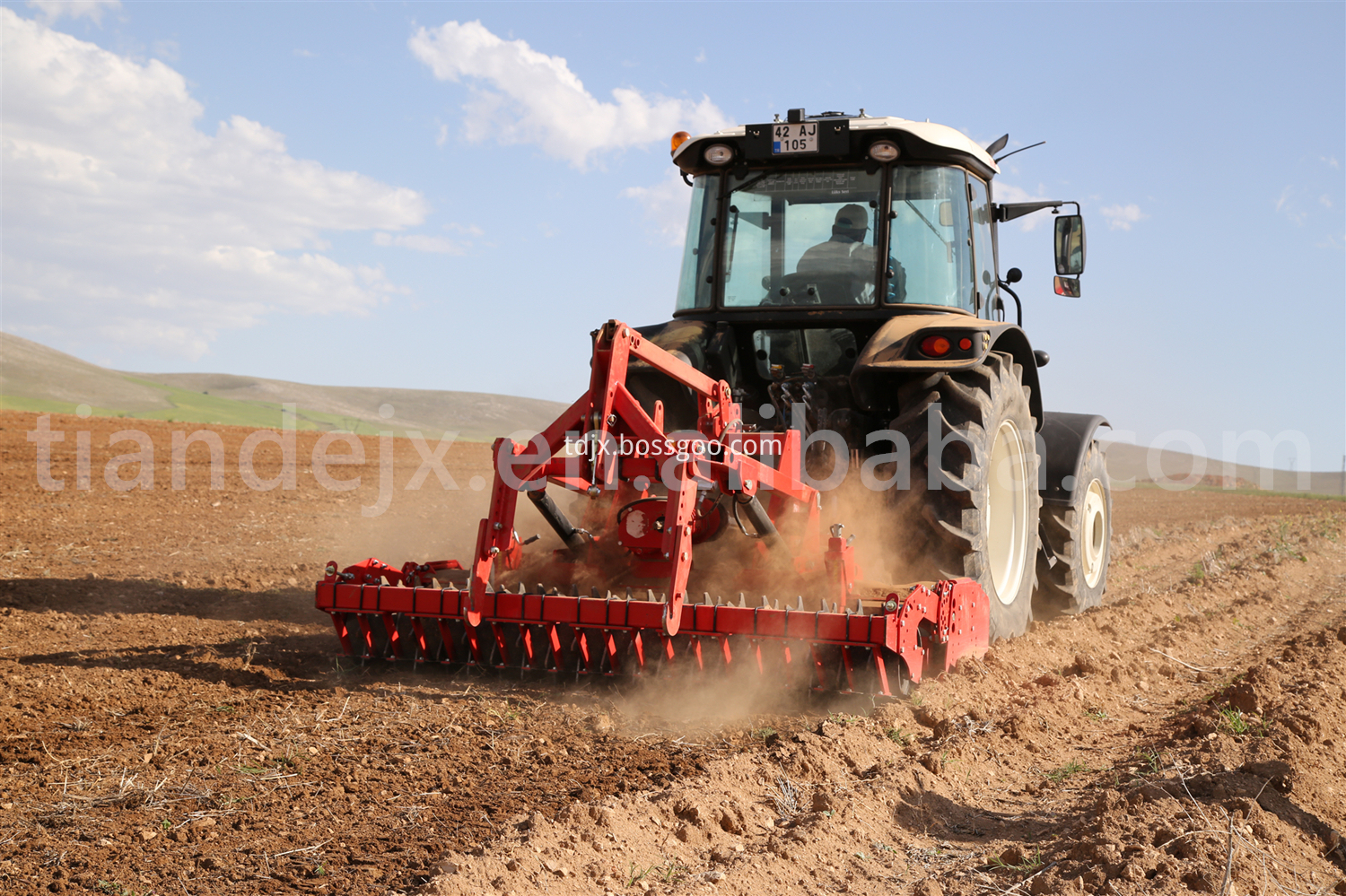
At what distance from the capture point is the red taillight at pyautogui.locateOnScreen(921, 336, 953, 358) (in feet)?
14.8

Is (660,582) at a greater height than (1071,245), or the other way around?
(1071,245)

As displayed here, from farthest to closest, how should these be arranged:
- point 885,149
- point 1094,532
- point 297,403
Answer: point 297,403, point 1094,532, point 885,149

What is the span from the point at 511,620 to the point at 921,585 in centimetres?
161

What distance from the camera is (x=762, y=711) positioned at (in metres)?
4.02

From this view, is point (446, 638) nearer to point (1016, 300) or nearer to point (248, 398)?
point (1016, 300)

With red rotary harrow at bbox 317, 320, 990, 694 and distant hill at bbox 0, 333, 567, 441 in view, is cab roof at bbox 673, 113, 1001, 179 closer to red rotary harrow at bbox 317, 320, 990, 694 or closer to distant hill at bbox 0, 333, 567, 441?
red rotary harrow at bbox 317, 320, 990, 694

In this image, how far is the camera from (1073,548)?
6.27 meters

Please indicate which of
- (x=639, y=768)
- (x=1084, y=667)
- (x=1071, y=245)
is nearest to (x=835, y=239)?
(x=1071, y=245)

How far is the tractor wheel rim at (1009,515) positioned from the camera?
515 cm

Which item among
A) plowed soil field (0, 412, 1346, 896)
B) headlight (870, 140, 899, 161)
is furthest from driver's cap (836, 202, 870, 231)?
plowed soil field (0, 412, 1346, 896)

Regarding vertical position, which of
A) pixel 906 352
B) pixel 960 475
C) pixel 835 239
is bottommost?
pixel 960 475

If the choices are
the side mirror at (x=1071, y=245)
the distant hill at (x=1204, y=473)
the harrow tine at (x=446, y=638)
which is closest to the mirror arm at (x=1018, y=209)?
the side mirror at (x=1071, y=245)

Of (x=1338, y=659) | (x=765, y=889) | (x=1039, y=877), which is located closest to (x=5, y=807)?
(x=765, y=889)

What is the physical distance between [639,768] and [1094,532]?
475 cm
